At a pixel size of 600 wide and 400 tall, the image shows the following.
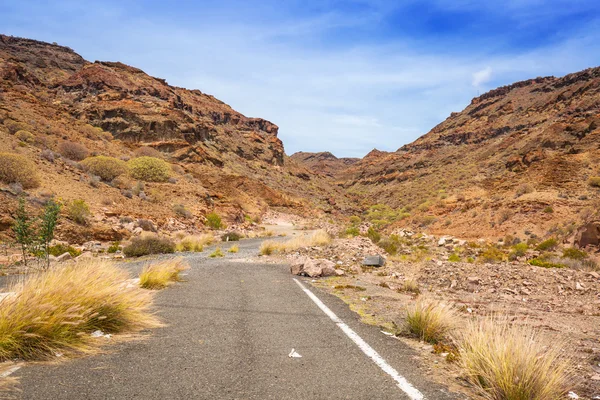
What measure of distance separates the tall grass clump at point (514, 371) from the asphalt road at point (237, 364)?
414mm

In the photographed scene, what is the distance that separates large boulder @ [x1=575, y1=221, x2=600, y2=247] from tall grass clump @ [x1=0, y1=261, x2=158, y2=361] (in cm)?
1766

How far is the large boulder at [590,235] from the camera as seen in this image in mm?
14977

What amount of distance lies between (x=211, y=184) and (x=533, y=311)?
146 ft

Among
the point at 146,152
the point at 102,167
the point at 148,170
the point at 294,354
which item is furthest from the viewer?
the point at 146,152

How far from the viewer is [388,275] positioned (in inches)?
463

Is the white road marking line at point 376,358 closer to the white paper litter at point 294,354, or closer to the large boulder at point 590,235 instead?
the white paper litter at point 294,354

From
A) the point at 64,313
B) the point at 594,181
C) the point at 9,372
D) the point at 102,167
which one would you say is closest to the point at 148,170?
the point at 102,167

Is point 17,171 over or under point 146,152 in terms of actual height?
under

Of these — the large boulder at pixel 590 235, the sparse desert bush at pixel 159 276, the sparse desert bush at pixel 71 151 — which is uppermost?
the sparse desert bush at pixel 71 151

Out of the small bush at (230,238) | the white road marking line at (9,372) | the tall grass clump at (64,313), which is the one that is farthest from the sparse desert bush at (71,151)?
the white road marking line at (9,372)

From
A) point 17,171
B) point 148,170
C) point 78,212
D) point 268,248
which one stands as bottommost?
point 268,248

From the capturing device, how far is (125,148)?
47.0 metres

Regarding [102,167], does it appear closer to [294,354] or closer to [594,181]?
[294,354]

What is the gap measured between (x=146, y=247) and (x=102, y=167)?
1860 centimetres
